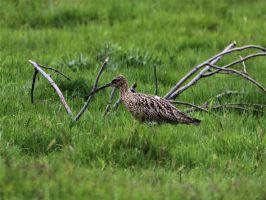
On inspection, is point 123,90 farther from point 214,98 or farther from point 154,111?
point 214,98

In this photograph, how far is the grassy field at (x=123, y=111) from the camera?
497cm

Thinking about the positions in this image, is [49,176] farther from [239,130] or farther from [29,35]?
[29,35]

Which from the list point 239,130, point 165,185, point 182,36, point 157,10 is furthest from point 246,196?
point 157,10

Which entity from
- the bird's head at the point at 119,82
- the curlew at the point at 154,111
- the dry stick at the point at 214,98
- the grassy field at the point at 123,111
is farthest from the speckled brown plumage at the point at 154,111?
the dry stick at the point at 214,98

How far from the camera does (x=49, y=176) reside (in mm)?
4816

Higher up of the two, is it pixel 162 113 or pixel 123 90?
pixel 123 90

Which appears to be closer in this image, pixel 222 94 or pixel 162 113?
pixel 162 113

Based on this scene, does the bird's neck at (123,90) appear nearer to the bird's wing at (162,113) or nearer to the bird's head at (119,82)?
the bird's head at (119,82)

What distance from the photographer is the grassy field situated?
4.97 metres

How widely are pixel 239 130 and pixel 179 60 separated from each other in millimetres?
3317

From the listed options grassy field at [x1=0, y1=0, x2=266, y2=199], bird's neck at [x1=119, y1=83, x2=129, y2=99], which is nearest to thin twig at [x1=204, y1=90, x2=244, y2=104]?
grassy field at [x1=0, y1=0, x2=266, y2=199]

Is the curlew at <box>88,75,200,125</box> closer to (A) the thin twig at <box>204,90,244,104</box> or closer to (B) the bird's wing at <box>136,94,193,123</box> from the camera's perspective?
(B) the bird's wing at <box>136,94,193,123</box>

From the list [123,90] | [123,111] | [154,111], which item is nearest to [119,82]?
[123,90]

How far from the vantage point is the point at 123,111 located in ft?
25.1
